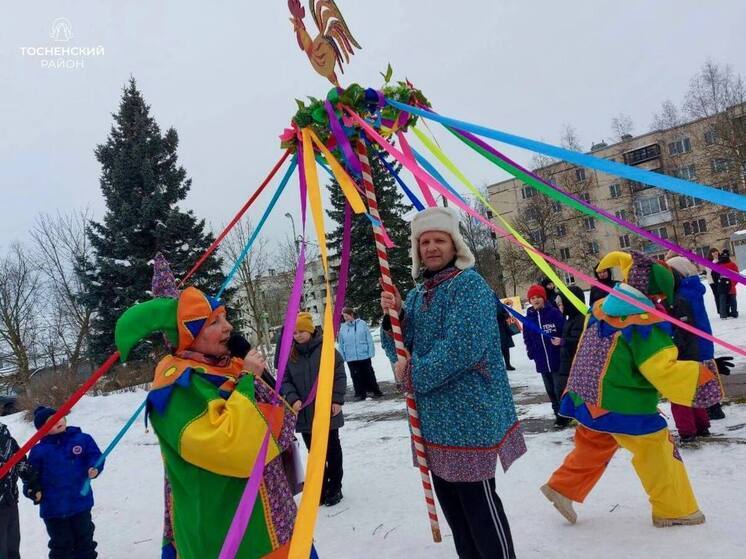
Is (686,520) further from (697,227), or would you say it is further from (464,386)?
(697,227)

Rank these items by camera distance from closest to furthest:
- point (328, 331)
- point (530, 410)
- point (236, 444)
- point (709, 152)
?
point (236, 444), point (328, 331), point (530, 410), point (709, 152)

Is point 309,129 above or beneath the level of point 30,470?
above

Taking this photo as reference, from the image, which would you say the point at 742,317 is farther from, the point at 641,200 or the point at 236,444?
the point at 641,200

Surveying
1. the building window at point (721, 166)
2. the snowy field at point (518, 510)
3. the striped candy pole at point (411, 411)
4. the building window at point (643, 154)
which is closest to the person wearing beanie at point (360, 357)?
the snowy field at point (518, 510)

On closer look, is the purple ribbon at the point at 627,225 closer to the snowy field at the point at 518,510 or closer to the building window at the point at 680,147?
the snowy field at the point at 518,510

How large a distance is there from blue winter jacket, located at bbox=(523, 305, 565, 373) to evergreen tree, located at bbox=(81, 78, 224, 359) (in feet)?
42.3

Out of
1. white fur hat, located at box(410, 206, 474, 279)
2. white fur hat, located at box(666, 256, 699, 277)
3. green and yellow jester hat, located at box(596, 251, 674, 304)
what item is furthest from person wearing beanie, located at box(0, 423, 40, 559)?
white fur hat, located at box(666, 256, 699, 277)

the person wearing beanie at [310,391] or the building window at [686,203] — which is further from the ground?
the building window at [686,203]

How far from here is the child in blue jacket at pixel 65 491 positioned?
12.4 ft

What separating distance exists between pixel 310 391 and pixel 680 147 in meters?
46.8

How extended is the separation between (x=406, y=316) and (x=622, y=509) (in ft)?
6.93

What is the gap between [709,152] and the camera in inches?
998

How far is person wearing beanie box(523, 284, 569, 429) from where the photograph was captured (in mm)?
5879

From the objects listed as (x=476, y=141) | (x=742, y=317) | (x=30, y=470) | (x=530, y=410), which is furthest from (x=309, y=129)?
(x=742, y=317)
